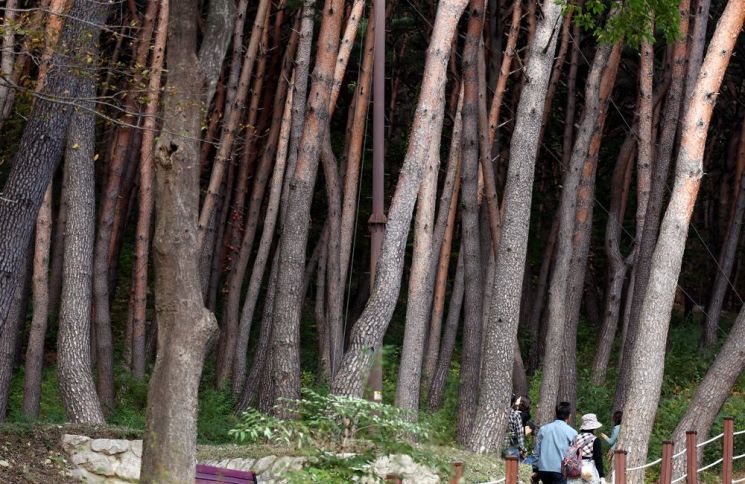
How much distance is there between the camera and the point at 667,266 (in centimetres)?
1627

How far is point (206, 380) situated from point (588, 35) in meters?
10.7

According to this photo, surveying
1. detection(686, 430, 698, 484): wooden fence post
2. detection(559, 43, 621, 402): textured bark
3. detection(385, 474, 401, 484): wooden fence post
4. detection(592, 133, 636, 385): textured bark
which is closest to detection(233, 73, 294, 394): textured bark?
detection(559, 43, 621, 402): textured bark

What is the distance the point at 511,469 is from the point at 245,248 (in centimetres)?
1629

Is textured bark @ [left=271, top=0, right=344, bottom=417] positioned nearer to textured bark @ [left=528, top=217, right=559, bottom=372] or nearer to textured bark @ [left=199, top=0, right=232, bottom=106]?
textured bark @ [left=199, top=0, right=232, bottom=106]

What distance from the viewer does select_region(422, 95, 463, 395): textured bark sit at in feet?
75.6

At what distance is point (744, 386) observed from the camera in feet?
77.5

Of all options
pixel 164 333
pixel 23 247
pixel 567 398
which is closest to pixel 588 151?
pixel 567 398

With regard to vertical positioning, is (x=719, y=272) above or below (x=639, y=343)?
above

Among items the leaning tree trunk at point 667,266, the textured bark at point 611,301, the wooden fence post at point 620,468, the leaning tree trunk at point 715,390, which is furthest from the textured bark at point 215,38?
the textured bark at point 611,301

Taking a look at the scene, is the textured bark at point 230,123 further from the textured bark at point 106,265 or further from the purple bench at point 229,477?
the purple bench at point 229,477

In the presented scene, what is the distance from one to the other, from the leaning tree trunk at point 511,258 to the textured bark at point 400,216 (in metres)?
1.28

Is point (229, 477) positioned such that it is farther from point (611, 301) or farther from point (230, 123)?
point (611, 301)

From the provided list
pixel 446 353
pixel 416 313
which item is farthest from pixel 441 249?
pixel 416 313

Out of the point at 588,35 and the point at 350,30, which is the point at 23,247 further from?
the point at 588,35
